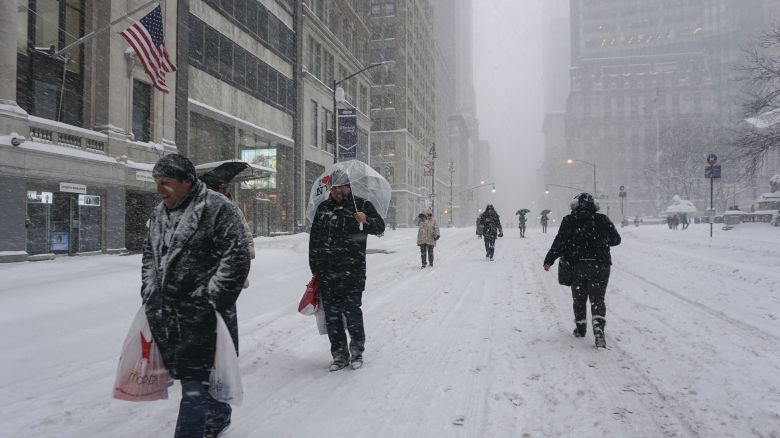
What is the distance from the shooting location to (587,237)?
581 centimetres

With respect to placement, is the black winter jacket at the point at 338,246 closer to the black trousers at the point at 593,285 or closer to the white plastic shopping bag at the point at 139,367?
the white plastic shopping bag at the point at 139,367

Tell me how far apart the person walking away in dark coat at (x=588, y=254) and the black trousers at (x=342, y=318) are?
2834 millimetres

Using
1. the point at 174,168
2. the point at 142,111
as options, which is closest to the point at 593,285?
Result: the point at 174,168

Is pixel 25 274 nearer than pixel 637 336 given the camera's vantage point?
No

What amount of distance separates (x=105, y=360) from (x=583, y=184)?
14211 centimetres

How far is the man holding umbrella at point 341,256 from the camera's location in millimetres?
4664

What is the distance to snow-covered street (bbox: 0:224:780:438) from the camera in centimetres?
359

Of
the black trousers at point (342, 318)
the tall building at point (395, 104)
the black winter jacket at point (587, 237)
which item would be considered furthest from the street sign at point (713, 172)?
the tall building at point (395, 104)

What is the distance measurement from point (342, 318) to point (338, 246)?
2.41 feet

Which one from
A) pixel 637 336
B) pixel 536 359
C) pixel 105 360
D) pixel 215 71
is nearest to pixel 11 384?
pixel 105 360

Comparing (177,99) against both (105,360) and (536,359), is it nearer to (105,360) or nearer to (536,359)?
(105,360)

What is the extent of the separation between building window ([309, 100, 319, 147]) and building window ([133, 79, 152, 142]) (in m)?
16.8

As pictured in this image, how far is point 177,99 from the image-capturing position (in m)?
21.1

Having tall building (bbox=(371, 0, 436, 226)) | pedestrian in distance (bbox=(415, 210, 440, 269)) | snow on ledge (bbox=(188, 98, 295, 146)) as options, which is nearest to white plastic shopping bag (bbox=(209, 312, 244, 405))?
pedestrian in distance (bbox=(415, 210, 440, 269))
